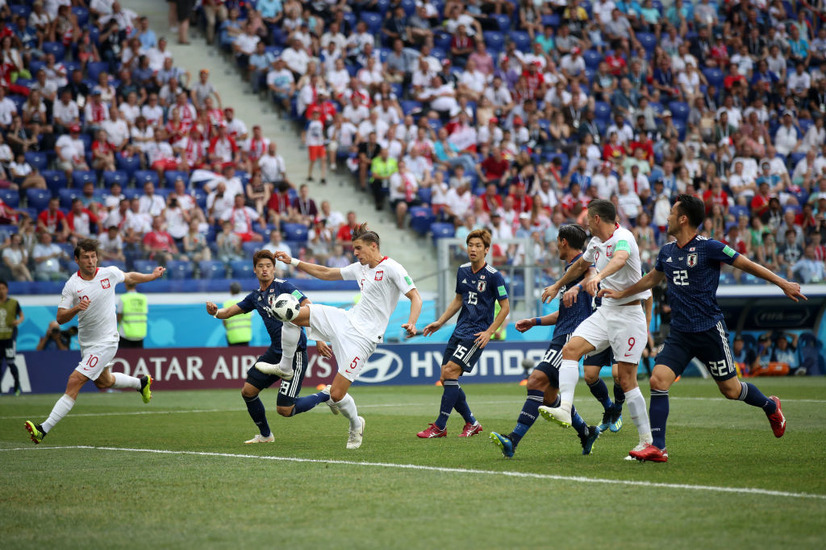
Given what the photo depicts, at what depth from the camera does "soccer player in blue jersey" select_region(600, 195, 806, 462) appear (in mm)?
8414

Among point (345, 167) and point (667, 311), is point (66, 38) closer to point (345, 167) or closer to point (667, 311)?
point (345, 167)

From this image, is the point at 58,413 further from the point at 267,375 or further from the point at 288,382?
the point at 288,382

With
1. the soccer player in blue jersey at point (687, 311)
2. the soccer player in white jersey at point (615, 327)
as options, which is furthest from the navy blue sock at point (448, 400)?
the soccer player in blue jersey at point (687, 311)

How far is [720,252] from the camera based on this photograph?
8.32 meters

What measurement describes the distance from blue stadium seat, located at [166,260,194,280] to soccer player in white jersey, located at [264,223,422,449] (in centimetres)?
1035

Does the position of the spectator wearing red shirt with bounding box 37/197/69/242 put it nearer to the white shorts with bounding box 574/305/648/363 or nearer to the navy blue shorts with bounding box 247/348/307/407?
the navy blue shorts with bounding box 247/348/307/407

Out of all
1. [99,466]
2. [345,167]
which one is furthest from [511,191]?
[99,466]

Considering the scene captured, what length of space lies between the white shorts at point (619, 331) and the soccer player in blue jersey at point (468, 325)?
2206 millimetres

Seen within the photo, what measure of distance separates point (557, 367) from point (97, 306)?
5.25m

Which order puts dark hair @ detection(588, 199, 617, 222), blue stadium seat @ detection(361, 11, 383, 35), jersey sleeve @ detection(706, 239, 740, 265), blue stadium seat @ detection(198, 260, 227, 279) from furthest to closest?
blue stadium seat @ detection(361, 11, 383, 35)
blue stadium seat @ detection(198, 260, 227, 279)
dark hair @ detection(588, 199, 617, 222)
jersey sleeve @ detection(706, 239, 740, 265)

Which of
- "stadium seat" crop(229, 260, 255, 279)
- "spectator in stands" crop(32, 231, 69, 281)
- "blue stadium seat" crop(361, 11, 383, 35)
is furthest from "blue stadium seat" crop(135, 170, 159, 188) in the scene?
"blue stadium seat" crop(361, 11, 383, 35)

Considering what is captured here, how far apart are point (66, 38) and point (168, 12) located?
14.3 feet

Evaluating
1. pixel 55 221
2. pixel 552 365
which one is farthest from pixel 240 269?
pixel 552 365

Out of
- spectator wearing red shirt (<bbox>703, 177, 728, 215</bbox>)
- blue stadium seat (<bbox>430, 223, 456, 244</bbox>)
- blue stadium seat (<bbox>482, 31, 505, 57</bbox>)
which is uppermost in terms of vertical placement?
blue stadium seat (<bbox>482, 31, 505, 57</bbox>)
